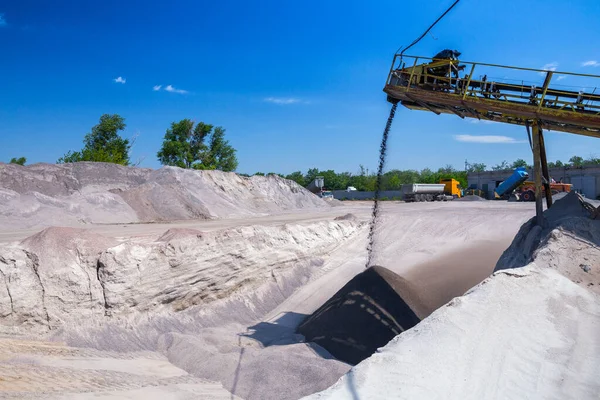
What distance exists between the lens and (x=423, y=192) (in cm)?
3909

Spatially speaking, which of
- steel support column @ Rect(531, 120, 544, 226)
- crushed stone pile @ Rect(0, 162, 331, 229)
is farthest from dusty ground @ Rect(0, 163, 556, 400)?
steel support column @ Rect(531, 120, 544, 226)

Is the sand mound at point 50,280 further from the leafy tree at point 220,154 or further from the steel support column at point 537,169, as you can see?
the leafy tree at point 220,154

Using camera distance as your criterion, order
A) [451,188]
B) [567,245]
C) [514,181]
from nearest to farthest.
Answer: [567,245], [514,181], [451,188]

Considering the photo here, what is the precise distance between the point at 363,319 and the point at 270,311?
394 cm

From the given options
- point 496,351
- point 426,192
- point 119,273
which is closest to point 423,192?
point 426,192

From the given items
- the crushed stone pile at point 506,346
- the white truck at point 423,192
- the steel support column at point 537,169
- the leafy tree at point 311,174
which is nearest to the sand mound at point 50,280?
the crushed stone pile at point 506,346

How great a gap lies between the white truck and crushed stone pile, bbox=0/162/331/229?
1271cm

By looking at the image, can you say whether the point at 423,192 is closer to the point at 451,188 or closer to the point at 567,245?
the point at 451,188

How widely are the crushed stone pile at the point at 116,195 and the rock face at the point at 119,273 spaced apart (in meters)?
8.82

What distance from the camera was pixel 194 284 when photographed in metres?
11.7

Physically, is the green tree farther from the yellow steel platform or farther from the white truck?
the yellow steel platform

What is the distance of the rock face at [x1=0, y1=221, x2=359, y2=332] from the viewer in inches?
359

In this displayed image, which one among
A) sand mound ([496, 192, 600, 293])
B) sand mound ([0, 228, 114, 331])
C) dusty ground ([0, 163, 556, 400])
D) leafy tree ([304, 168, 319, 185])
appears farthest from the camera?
leafy tree ([304, 168, 319, 185])

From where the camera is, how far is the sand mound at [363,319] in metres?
9.39
